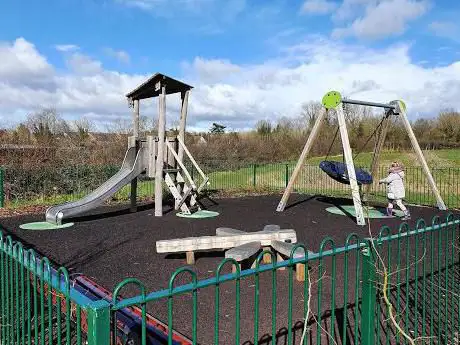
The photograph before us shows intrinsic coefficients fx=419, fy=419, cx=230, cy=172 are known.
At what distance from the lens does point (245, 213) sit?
35.6ft

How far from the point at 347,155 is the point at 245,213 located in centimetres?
306

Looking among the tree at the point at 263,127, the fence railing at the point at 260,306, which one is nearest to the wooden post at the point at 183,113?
the fence railing at the point at 260,306

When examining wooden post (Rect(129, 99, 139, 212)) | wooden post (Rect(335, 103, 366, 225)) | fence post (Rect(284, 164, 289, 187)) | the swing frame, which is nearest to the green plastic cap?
the swing frame

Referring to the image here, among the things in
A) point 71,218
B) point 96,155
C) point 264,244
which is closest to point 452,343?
point 264,244

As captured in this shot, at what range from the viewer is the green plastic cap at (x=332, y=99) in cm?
965

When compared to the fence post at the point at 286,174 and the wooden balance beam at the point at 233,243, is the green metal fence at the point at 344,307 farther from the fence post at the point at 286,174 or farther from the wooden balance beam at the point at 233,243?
the fence post at the point at 286,174

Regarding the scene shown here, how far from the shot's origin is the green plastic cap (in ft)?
31.7

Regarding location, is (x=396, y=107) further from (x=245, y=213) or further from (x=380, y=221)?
(x=245, y=213)

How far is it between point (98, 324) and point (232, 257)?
343cm

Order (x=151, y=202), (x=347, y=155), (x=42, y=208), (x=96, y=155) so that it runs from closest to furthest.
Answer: (x=347, y=155)
(x=42, y=208)
(x=151, y=202)
(x=96, y=155)

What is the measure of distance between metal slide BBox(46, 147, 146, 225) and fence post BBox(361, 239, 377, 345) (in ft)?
24.7

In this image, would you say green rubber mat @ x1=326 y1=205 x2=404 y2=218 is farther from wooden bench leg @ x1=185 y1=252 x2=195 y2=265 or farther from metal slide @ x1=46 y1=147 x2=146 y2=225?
wooden bench leg @ x1=185 y1=252 x2=195 y2=265

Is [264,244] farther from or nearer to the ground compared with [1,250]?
nearer to the ground

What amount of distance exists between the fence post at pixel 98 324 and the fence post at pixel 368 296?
178 centimetres
